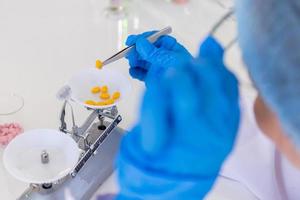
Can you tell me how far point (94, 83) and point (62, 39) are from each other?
300mm

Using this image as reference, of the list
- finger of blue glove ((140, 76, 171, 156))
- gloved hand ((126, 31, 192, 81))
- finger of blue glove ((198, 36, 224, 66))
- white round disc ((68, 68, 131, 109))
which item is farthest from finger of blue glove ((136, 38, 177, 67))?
finger of blue glove ((140, 76, 171, 156))

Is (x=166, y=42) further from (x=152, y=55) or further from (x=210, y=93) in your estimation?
(x=210, y=93)

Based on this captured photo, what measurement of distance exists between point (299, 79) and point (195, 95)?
11 centimetres

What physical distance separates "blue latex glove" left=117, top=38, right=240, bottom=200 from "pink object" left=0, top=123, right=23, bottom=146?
19.3 inches

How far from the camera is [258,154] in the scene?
0.81m

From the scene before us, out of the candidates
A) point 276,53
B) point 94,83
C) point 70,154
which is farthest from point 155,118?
point 94,83

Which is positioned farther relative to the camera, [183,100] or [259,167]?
[259,167]

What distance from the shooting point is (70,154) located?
0.77 m

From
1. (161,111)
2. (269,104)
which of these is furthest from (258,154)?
(161,111)

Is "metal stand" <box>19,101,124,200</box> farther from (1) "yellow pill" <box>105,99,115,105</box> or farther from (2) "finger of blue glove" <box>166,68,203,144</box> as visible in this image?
(2) "finger of blue glove" <box>166,68,203,144</box>

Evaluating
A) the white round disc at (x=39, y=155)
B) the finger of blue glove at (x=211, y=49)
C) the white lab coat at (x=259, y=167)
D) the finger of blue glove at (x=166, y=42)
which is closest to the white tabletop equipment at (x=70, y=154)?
the white round disc at (x=39, y=155)

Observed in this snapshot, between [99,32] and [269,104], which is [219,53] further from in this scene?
[99,32]

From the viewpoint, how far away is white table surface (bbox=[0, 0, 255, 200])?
39.1 inches

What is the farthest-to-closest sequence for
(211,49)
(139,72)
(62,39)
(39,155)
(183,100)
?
(62,39), (139,72), (39,155), (211,49), (183,100)
